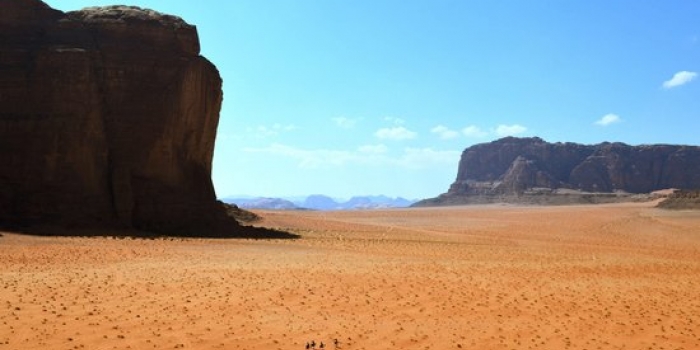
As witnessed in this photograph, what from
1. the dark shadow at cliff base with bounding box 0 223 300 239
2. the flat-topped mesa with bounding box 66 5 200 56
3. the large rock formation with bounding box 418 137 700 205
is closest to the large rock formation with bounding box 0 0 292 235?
the flat-topped mesa with bounding box 66 5 200 56

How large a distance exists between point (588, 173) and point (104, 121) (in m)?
140

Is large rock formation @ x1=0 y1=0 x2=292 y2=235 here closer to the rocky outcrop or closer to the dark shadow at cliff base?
the dark shadow at cliff base

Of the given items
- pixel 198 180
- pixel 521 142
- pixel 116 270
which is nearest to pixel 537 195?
pixel 521 142

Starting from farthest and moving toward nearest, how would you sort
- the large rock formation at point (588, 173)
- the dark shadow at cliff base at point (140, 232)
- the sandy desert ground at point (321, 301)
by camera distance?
the large rock formation at point (588, 173) → the dark shadow at cliff base at point (140, 232) → the sandy desert ground at point (321, 301)

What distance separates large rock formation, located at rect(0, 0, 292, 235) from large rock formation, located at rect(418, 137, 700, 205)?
114m

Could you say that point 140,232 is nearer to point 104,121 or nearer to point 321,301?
point 104,121

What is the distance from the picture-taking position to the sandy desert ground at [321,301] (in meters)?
8.52

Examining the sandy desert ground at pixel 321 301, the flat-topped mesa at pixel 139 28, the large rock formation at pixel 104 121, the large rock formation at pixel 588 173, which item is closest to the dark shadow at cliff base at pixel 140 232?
the large rock formation at pixel 104 121

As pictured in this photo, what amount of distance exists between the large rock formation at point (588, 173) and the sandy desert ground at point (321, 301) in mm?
121591

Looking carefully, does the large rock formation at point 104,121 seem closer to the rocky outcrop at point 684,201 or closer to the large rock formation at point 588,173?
the rocky outcrop at point 684,201

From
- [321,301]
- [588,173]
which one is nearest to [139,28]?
[321,301]

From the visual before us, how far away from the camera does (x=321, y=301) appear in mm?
11172

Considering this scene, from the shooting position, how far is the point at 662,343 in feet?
30.2

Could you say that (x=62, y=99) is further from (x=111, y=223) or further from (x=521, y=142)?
(x=521, y=142)
